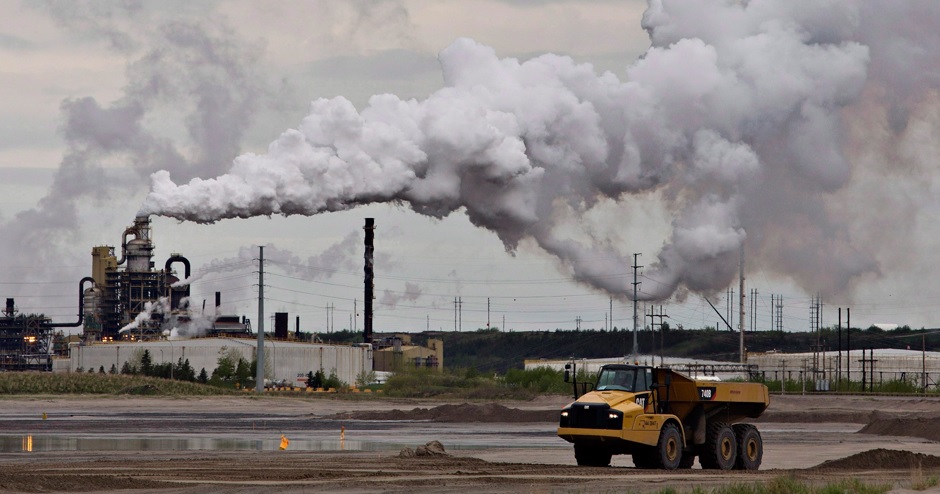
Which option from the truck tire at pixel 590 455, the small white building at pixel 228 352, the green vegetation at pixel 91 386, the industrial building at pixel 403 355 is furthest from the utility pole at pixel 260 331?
the truck tire at pixel 590 455

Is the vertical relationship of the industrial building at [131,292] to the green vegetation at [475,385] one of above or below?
above

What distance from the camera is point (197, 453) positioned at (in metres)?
41.2

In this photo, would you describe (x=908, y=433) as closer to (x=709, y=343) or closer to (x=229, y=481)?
(x=229, y=481)

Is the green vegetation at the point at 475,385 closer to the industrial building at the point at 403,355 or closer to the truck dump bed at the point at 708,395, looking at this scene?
the industrial building at the point at 403,355

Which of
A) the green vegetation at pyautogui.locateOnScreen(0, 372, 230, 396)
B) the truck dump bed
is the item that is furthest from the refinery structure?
the truck dump bed

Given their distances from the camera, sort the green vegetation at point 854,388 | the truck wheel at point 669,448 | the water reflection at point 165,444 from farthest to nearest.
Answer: the green vegetation at point 854,388 → the water reflection at point 165,444 → the truck wheel at point 669,448

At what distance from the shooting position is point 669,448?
114 ft

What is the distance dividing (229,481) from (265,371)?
355ft

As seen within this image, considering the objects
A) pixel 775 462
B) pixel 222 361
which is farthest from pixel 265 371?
pixel 775 462

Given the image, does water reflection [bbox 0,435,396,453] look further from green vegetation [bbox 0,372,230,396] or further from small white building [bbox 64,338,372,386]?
small white building [bbox 64,338,372,386]

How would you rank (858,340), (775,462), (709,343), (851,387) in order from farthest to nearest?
(858,340), (709,343), (851,387), (775,462)

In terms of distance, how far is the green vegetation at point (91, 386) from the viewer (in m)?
106

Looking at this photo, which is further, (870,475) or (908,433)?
(908,433)

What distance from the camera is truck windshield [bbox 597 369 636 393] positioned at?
34594 mm
